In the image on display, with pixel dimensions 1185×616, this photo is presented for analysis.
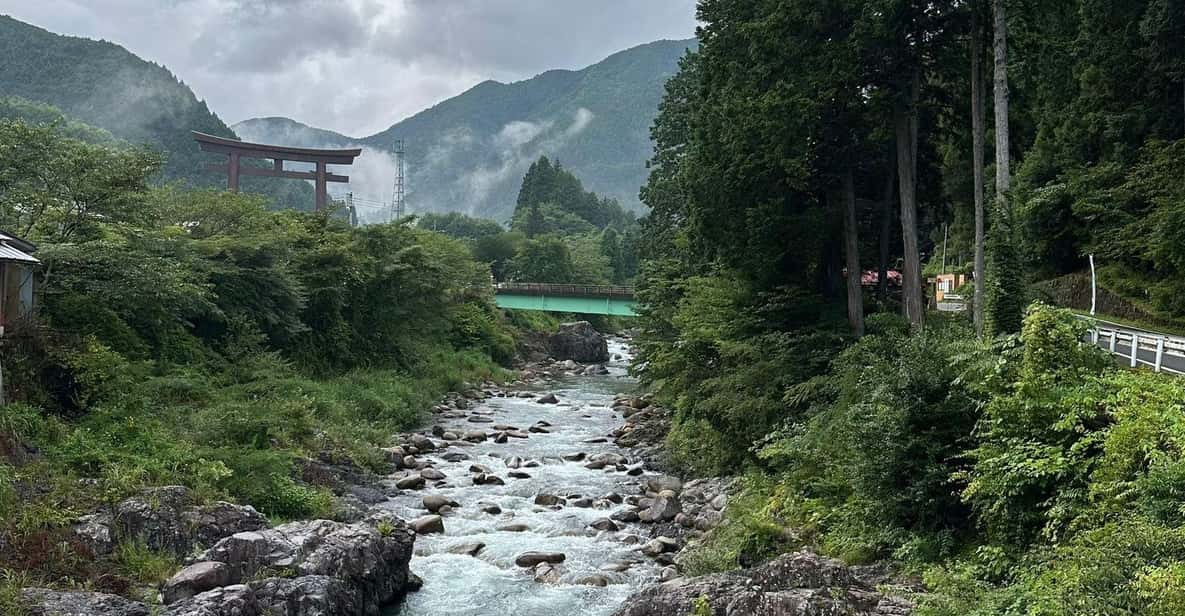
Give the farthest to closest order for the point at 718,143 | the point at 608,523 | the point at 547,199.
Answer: the point at 547,199 < the point at 718,143 < the point at 608,523

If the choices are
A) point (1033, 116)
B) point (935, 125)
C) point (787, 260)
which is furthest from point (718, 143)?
point (1033, 116)

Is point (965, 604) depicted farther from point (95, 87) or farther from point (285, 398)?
point (95, 87)

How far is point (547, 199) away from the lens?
381ft

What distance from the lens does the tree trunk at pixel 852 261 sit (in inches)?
815

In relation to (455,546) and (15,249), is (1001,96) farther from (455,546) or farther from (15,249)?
(15,249)

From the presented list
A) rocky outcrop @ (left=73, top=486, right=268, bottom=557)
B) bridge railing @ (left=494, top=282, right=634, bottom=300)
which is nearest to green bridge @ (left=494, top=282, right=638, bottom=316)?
bridge railing @ (left=494, top=282, right=634, bottom=300)

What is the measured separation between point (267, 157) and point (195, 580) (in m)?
53.3

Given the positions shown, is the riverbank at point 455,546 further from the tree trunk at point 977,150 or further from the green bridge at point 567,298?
the green bridge at point 567,298

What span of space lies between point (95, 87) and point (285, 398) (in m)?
126

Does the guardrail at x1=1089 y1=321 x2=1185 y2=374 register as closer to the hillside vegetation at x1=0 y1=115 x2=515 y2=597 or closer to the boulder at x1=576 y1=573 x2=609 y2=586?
the boulder at x1=576 y1=573 x2=609 y2=586

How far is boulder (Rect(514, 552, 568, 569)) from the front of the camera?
1517 centimetres

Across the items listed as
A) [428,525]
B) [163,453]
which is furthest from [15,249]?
[428,525]

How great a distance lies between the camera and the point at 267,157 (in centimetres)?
5925

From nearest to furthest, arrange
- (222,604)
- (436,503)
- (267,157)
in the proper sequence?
(222,604), (436,503), (267,157)
